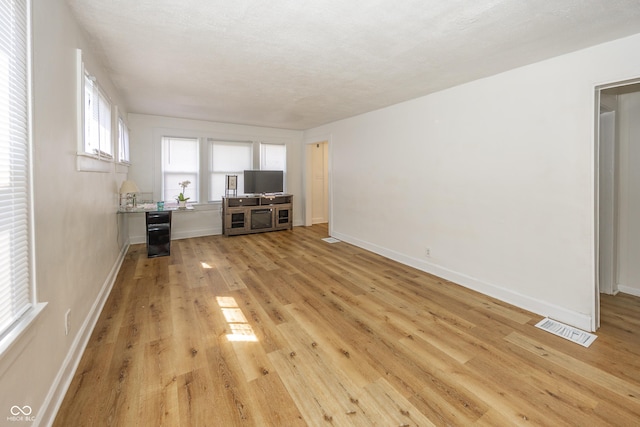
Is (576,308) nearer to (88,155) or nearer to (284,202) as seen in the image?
(88,155)

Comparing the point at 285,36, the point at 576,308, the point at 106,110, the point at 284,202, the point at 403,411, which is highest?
the point at 285,36

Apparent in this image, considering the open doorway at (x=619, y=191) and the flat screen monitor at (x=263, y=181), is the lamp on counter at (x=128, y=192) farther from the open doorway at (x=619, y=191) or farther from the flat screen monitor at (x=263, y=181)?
the open doorway at (x=619, y=191)

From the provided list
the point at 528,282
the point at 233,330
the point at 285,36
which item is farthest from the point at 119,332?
the point at 528,282

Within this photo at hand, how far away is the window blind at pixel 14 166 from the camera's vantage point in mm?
1103

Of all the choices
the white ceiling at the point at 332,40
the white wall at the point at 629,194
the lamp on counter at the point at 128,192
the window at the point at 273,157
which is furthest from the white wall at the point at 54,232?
the white wall at the point at 629,194

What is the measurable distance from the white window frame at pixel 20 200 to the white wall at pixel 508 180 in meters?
3.61

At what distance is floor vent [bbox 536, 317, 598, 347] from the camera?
7.32ft

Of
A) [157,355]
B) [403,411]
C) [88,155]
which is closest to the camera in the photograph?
[403,411]

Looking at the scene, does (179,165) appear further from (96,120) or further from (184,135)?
(96,120)

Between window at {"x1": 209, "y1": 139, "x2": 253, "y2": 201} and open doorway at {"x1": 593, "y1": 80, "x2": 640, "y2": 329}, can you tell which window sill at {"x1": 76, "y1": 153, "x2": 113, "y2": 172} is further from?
open doorway at {"x1": 593, "y1": 80, "x2": 640, "y2": 329}

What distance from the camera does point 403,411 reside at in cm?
154

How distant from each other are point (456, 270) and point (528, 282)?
772mm

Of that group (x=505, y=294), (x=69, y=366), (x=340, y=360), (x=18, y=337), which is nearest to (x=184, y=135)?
(x=69, y=366)

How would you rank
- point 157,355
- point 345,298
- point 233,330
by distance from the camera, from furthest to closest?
point 345,298 → point 233,330 → point 157,355
